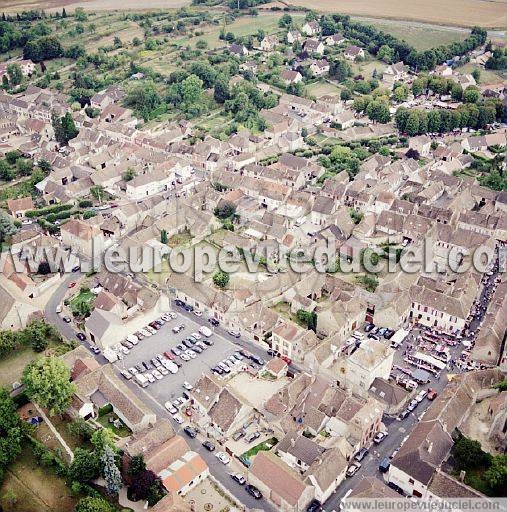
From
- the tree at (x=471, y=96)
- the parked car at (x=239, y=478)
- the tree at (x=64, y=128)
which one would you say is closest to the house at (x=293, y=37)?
the tree at (x=471, y=96)

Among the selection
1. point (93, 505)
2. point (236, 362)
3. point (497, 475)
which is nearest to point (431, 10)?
point (236, 362)

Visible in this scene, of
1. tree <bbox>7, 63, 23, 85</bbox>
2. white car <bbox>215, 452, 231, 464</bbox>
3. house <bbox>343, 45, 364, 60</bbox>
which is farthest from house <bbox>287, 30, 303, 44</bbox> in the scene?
white car <bbox>215, 452, 231, 464</bbox>

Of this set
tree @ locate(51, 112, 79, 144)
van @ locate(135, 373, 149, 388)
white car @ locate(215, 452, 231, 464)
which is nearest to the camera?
white car @ locate(215, 452, 231, 464)

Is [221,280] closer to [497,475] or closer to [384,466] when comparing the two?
[384,466]

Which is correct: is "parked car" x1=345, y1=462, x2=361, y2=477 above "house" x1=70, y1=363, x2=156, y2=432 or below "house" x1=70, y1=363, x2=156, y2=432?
below

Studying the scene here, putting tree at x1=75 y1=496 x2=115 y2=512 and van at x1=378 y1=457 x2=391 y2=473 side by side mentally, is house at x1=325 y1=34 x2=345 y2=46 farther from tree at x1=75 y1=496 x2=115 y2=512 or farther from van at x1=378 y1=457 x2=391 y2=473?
tree at x1=75 y1=496 x2=115 y2=512

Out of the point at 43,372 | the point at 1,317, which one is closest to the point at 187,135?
the point at 1,317
